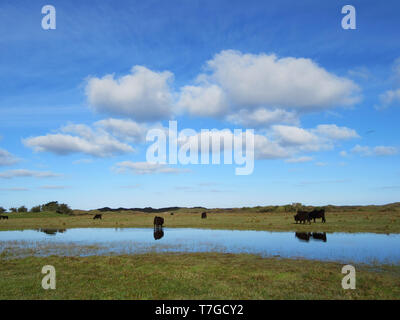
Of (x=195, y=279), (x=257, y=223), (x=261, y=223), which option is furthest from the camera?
(x=257, y=223)

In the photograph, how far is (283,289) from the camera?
11844mm

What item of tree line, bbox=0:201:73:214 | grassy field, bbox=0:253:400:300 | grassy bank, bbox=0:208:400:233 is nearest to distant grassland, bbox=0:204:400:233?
grassy bank, bbox=0:208:400:233

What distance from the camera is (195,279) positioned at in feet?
44.1

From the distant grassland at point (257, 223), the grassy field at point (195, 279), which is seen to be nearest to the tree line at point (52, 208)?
the distant grassland at point (257, 223)

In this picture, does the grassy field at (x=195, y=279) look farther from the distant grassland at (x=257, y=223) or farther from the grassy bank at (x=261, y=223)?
the distant grassland at (x=257, y=223)

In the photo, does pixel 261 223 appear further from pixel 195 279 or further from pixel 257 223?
pixel 195 279

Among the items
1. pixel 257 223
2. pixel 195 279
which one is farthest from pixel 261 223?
pixel 195 279

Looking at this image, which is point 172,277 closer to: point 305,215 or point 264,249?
point 264,249

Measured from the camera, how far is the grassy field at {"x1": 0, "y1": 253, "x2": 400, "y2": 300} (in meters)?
11.3

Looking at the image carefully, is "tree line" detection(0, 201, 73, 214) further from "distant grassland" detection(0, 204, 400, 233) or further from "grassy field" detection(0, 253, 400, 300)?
"grassy field" detection(0, 253, 400, 300)

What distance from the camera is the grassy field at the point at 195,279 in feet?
37.1

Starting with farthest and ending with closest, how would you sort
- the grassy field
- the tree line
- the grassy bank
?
the tree line, the grassy bank, the grassy field
